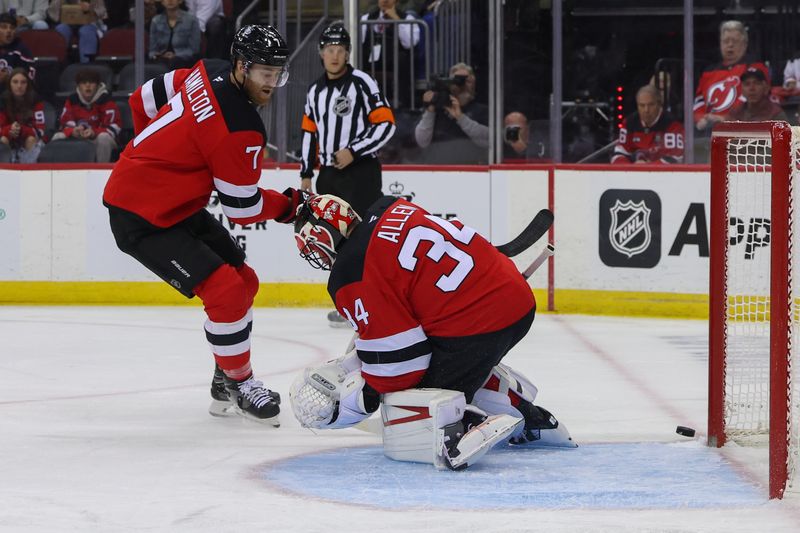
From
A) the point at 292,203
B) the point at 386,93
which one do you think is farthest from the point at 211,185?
the point at 386,93

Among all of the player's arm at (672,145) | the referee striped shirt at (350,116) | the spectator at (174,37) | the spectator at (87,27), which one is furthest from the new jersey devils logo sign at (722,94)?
the spectator at (87,27)

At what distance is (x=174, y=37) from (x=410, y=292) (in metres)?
4.60

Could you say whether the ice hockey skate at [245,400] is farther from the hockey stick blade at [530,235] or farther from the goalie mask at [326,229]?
the hockey stick blade at [530,235]

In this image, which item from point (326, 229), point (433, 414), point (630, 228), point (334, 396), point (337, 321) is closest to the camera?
point (433, 414)

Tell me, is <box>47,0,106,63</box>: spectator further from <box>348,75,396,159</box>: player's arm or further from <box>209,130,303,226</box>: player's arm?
<box>209,130,303,226</box>: player's arm

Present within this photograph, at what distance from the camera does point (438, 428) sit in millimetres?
2928

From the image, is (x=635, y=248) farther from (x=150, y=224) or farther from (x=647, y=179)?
(x=150, y=224)

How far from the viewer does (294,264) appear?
6.63 meters

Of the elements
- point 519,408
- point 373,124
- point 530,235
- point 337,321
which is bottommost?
point 337,321

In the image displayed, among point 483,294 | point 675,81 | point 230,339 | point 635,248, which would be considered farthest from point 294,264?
point 483,294

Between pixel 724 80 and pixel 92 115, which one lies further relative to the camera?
pixel 92 115

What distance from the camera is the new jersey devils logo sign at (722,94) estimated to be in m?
6.41

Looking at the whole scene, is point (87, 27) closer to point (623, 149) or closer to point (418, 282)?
point (623, 149)

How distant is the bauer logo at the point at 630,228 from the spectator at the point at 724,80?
1.82 ft
